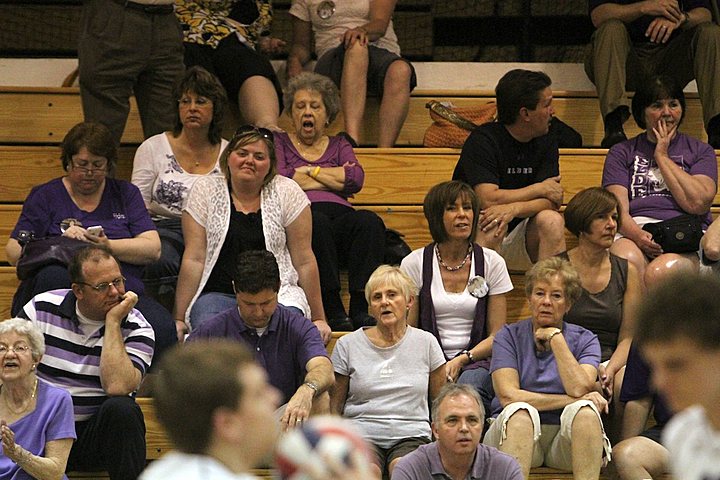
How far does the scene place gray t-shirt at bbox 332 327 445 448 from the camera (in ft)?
15.1

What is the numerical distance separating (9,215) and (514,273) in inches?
81.9

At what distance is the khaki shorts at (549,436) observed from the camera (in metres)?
4.48

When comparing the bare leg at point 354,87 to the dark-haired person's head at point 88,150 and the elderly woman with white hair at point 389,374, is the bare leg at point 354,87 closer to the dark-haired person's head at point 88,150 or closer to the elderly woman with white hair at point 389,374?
the dark-haired person's head at point 88,150

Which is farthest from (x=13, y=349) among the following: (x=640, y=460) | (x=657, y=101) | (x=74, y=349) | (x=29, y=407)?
(x=657, y=101)

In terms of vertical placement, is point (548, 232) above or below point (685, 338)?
below

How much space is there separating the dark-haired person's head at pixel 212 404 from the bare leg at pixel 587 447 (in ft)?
8.17

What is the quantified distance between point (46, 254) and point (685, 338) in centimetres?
320

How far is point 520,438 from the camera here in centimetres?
448

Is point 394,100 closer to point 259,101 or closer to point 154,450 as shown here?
point 259,101

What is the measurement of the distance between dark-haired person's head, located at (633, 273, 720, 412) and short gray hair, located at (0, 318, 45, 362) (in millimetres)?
2693

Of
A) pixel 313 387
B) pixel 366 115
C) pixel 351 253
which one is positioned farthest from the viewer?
pixel 366 115

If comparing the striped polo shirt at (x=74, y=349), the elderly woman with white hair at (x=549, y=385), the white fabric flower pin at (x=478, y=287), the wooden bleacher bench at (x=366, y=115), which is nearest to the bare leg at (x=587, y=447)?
the elderly woman with white hair at (x=549, y=385)

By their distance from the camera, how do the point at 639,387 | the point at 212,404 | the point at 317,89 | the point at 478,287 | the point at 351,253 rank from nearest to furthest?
the point at 212,404 → the point at 639,387 → the point at 478,287 → the point at 351,253 → the point at 317,89

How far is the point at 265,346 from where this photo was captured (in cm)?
459
